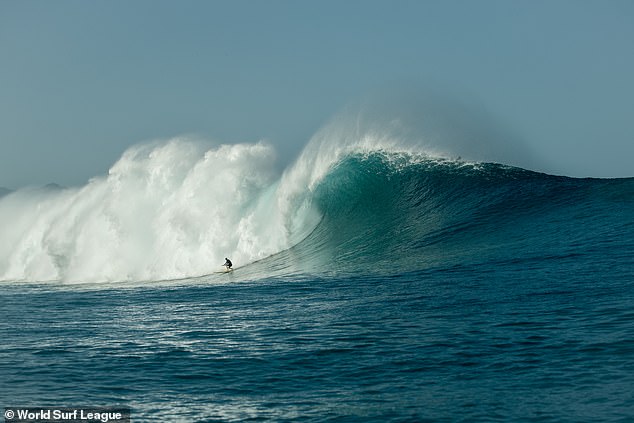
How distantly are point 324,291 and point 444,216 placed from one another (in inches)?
326

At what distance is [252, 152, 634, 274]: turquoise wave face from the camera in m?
17.5

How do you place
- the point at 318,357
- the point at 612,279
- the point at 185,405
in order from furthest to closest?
the point at 612,279 → the point at 318,357 → the point at 185,405

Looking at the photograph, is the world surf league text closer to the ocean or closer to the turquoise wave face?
the ocean

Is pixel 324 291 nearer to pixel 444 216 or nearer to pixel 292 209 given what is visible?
pixel 444 216

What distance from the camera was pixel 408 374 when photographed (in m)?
8.59

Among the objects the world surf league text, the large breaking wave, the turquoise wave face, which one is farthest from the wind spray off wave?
the world surf league text

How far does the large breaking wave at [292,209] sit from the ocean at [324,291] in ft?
0.26

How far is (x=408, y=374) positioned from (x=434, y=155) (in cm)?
1831

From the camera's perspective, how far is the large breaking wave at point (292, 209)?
67.3 ft

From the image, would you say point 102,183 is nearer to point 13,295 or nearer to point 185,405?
point 13,295

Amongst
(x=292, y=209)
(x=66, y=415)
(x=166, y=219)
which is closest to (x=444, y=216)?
(x=292, y=209)

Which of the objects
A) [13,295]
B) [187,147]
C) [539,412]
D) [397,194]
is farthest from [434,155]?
[539,412]

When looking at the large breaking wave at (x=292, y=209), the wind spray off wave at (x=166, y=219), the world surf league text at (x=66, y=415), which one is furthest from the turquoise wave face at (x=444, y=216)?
the world surf league text at (x=66, y=415)

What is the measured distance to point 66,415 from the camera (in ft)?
24.8
